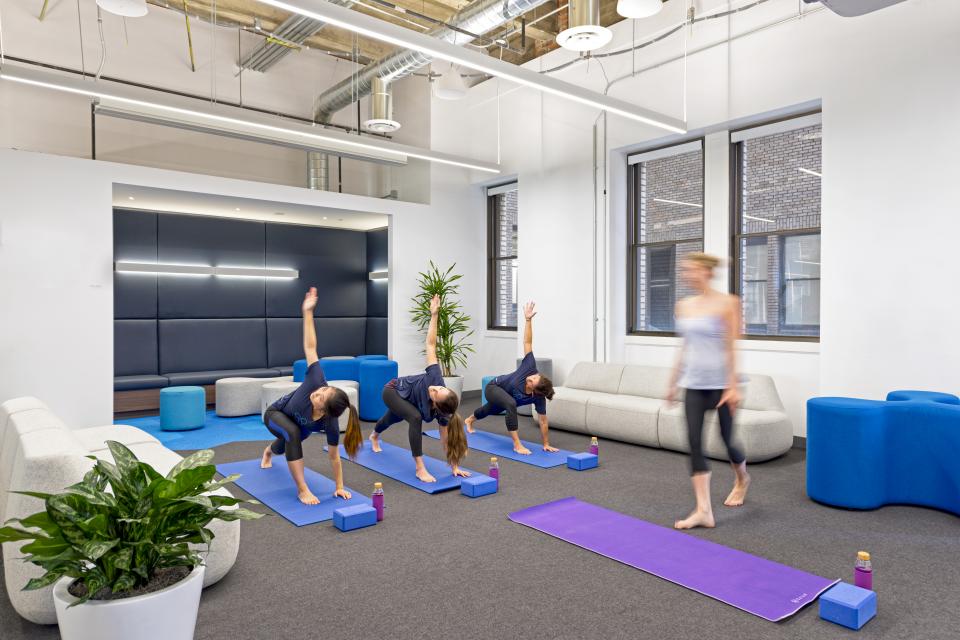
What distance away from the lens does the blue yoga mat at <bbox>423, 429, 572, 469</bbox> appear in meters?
5.05

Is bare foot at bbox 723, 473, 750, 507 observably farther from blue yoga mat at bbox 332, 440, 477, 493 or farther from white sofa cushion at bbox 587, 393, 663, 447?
blue yoga mat at bbox 332, 440, 477, 493

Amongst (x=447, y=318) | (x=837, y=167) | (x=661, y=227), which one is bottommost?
(x=447, y=318)

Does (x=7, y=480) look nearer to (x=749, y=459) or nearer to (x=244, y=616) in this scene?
(x=244, y=616)

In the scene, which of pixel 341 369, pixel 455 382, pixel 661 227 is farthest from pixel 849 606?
pixel 341 369

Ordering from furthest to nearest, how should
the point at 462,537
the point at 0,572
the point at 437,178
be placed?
the point at 437,178 < the point at 462,537 < the point at 0,572

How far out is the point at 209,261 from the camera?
8188 mm

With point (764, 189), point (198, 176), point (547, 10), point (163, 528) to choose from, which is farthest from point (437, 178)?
point (163, 528)

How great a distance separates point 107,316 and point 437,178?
14.8ft

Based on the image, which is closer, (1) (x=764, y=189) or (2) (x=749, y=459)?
(2) (x=749, y=459)

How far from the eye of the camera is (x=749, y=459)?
493cm

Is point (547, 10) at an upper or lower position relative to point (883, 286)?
upper

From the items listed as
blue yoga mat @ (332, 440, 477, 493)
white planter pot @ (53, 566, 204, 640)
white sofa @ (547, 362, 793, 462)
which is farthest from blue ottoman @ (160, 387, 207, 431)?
white planter pot @ (53, 566, 204, 640)

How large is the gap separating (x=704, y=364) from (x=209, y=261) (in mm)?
6945

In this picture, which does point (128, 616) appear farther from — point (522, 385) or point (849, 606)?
point (522, 385)
